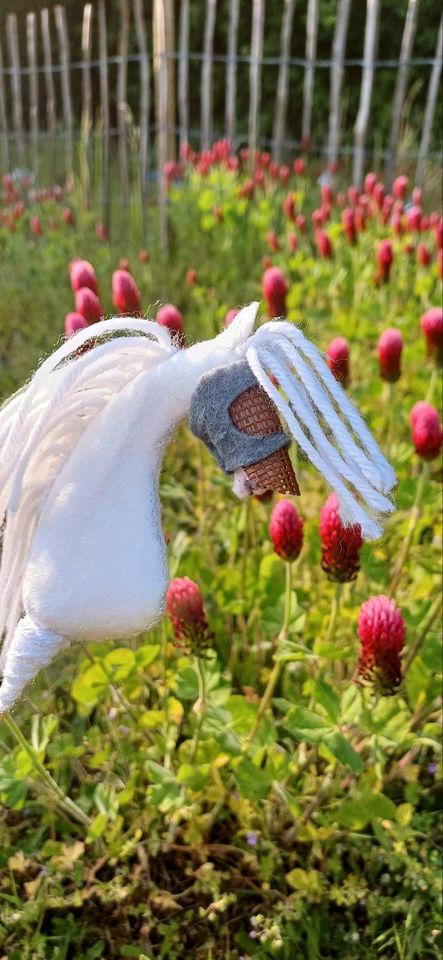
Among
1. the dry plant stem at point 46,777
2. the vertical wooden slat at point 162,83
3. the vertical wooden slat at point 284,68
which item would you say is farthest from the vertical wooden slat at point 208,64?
the dry plant stem at point 46,777

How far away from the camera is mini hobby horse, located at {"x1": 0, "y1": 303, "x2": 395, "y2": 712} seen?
64 cm

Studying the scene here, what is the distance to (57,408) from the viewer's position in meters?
0.66

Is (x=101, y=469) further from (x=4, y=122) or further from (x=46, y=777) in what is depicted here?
(x=4, y=122)

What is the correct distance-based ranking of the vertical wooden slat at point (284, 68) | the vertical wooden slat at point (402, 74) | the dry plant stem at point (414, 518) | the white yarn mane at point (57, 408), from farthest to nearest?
the vertical wooden slat at point (284, 68) < the vertical wooden slat at point (402, 74) < the dry plant stem at point (414, 518) < the white yarn mane at point (57, 408)

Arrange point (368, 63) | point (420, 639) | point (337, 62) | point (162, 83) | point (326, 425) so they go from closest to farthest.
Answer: point (326, 425), point (420, 639), point (162, 83), point (368, 63), point (337, 62)

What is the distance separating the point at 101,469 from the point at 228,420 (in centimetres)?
13

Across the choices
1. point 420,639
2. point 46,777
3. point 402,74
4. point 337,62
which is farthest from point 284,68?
point 46,777

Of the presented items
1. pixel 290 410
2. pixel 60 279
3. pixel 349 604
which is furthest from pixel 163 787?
pixel 60 279

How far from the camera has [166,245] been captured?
4035 millimetres

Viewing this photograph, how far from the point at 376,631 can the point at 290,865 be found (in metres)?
0.54

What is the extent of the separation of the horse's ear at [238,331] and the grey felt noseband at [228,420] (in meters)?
0.04

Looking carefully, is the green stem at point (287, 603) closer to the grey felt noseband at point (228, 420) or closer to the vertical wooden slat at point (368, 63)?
the grey felt noseband at point (228, 420)

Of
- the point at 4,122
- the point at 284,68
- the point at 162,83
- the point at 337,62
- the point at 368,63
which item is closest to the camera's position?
the point at 162,83

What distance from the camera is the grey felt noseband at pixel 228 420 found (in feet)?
1.94
